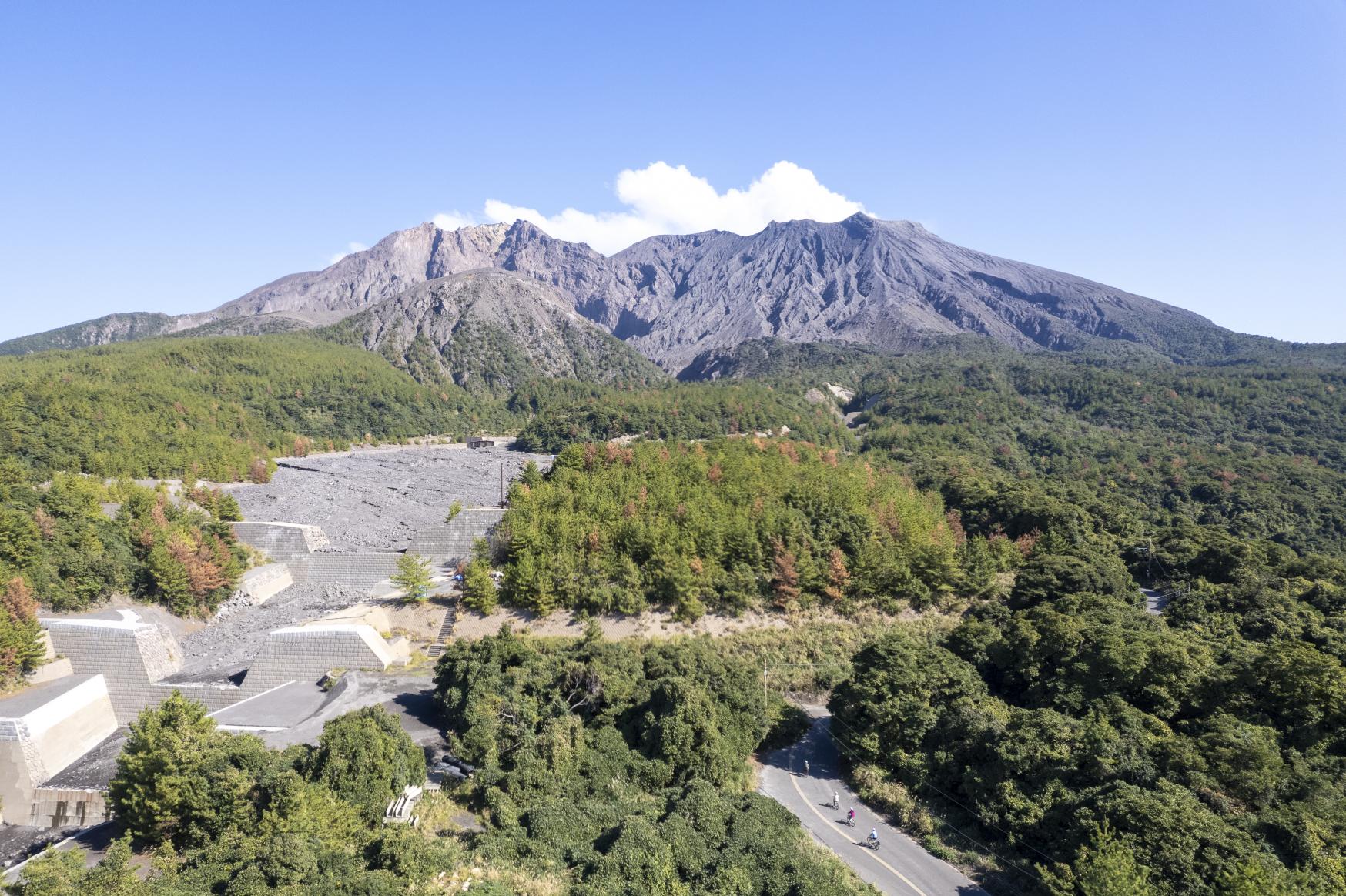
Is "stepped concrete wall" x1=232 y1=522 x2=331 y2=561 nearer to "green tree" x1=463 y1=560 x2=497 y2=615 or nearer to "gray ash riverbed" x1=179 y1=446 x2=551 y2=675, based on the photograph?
"gray ash riverbed" x1=179 y1=446 x2=551 y2=675

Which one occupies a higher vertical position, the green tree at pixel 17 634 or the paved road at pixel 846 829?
the green tree at pixel 17 634

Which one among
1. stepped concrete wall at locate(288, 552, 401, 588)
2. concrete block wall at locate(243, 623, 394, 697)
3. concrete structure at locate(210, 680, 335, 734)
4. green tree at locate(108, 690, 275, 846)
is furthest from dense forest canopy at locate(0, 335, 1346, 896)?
concrete block wall at locate(243, 623, 394, 697)

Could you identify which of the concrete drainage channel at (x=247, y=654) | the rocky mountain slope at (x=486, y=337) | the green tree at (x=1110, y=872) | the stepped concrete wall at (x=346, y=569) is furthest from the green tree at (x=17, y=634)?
the rocky mountain slope at (x=486, y=337)

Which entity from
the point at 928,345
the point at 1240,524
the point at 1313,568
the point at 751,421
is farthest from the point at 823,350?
the point at 1313,568

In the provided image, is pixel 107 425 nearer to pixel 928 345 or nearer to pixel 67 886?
pixel 67 886

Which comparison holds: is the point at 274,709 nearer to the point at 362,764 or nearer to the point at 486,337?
the point at 362,764

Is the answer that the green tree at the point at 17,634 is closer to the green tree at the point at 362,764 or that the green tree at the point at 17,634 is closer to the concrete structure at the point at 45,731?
the concrete structure at the point at 45,731
